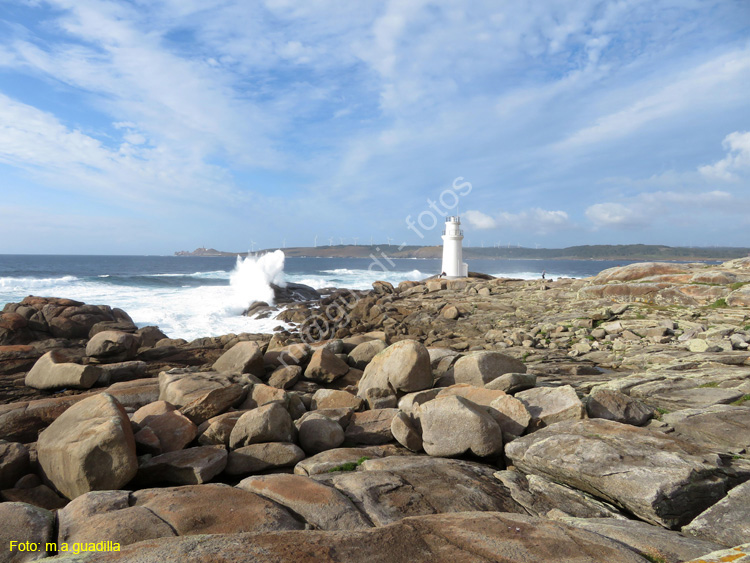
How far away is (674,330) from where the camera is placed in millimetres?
11352

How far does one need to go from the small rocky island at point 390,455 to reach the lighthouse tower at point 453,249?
868 inches

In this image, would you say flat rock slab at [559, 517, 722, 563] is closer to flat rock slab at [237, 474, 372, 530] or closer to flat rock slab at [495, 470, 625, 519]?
flat rock slab at [495, 470, 625, 519]

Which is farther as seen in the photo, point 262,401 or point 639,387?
point 262,401

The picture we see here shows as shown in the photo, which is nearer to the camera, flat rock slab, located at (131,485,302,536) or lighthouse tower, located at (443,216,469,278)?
flat rock slab, located at (131,485,302,536)

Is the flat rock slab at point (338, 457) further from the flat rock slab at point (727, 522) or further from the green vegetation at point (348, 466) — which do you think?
the flat rock slab at point (727, 522)

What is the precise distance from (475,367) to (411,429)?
2.54m

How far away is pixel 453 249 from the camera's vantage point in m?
33.3

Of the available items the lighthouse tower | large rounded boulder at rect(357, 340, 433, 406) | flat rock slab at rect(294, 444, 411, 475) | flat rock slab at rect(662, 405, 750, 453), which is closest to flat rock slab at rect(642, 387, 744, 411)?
flat rock slab at rect(662, 405, 750, 453)

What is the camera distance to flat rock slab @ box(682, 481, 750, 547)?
3273 millimetres

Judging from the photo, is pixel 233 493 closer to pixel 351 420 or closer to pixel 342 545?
pixel 342 545

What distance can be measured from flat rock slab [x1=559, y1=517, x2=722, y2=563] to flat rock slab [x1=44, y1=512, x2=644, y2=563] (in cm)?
25

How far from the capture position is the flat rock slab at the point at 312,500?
365 cm

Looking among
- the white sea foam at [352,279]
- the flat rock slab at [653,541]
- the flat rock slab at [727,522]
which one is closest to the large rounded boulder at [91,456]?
the flat rock slab at [653,541]

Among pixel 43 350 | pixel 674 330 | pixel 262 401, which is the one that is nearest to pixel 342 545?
pixel 262 401
